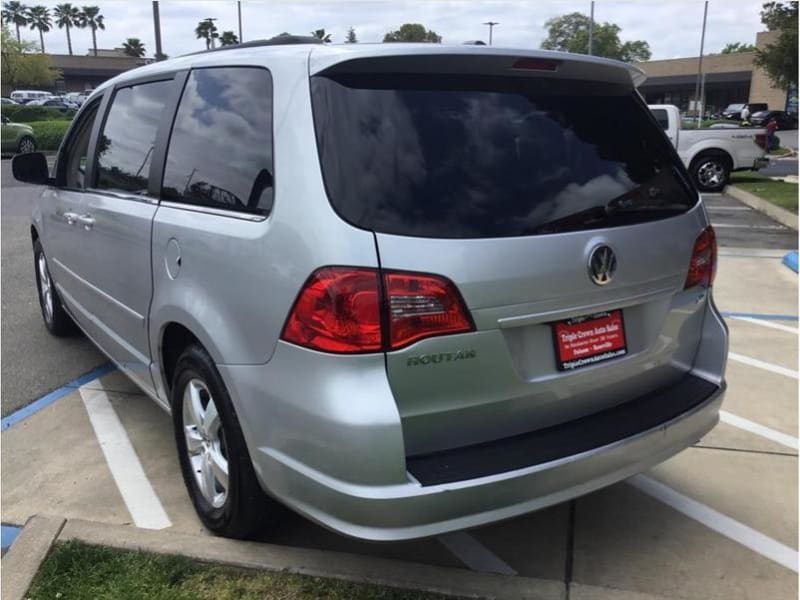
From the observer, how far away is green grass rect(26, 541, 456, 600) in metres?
2.68

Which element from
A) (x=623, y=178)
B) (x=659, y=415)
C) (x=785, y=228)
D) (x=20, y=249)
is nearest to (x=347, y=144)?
(x=623, y=178)

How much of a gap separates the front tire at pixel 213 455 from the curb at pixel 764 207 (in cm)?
1045

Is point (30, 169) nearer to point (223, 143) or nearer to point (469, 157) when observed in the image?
point (223, 143)

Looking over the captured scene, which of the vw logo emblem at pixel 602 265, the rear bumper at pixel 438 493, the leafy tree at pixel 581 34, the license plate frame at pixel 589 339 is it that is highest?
the leafy tree at pixel 581 34

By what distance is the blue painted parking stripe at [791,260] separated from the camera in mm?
8330

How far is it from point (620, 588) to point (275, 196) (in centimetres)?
190

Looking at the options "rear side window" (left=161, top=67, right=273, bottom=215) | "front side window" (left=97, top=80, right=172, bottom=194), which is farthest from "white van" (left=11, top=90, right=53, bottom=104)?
"rear side window" (left=161, top=67, right=273, bottom=215)

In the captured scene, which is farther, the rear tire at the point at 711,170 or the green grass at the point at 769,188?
the rear tire at the point at 711,170

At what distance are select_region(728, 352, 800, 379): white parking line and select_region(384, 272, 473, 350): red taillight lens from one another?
12.0ft

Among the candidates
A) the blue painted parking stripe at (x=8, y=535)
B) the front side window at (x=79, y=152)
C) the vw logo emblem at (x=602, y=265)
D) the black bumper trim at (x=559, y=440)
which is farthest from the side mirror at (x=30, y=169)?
the vw logo emblem at (x=602, y=265)

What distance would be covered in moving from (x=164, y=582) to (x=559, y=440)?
153 centimetres

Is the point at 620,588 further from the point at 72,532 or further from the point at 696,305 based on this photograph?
the point at 72,532

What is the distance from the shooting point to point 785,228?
450 inches

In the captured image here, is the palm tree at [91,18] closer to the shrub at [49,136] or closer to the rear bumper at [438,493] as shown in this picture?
the shrub at [49,136]
